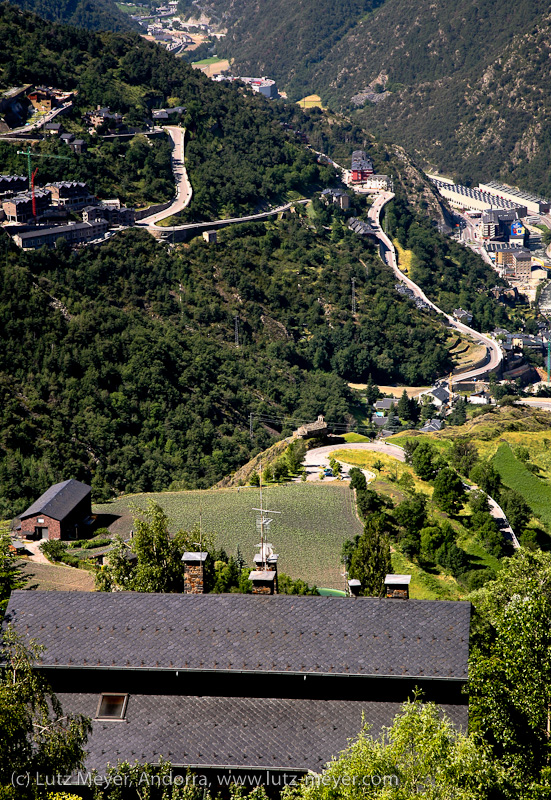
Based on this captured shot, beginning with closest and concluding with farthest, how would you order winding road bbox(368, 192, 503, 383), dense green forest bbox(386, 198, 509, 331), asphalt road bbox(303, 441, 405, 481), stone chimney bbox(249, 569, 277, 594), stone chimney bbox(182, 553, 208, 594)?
1. stone chimney bbox(249, 569, 277, 594)
2. stone chimney bbox(182, 553, 208, 594)
3. asphalt road bbox(303, 441, 405, 481)
4. winding road bbox(368, 192, 503, 383)
5. dense green forest bbox(386, 198, 509, 331)

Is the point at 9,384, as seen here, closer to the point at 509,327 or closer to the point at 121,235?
the point at 121,235

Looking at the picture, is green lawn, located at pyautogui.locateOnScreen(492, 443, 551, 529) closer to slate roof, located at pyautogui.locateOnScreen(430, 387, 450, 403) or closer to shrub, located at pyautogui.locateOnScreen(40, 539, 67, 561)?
shrub, located at pyautogui.locateOnScreen(40, 539, 67, 561)

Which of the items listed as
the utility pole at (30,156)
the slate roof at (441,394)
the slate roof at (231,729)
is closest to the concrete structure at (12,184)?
the utility pole at (30,156)

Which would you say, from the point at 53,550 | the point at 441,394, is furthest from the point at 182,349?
the point at 53,550

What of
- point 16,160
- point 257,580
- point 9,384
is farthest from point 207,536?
point 16,160

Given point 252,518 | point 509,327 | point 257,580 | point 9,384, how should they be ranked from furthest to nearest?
point 509,327 → point 9,384 → point 252,518 → point 257,580

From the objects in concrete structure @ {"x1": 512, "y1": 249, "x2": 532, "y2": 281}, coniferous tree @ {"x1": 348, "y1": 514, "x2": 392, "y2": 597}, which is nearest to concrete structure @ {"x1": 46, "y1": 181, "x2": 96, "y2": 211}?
coniferous tree @ {"x1": 348, "y1": 514, "x2": 392, "y2": 597}

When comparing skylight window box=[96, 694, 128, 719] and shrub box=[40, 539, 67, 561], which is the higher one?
skylight window box=[96, 694, 128, 719]
